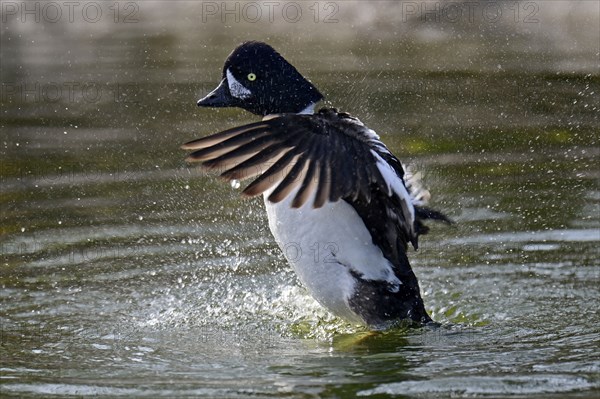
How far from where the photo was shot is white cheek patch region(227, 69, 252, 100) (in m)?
7.90

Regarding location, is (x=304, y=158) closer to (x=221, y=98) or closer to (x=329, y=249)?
(x=329, y=249)

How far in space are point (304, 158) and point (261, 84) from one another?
5.17ft

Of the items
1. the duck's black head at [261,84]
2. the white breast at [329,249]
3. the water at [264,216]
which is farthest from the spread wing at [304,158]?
the duck's black head at [261,84]

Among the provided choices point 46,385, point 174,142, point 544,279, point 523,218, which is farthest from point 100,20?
point 46,385

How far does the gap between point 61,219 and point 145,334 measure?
2.69m

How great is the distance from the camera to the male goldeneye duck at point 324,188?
631cm

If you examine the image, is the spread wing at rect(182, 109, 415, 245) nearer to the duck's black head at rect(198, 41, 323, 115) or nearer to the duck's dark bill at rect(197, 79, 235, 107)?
the duck's black head at rect(198, 41, 323, 115)

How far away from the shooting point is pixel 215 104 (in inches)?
313

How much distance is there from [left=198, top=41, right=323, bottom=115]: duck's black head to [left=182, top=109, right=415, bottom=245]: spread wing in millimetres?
1139

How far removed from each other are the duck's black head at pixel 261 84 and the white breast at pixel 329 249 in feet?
2.76

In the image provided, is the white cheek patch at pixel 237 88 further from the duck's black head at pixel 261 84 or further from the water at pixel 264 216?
the water at pixel 264 216

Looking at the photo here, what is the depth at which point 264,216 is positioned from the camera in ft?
33.2

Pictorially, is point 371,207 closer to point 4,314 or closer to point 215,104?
point 215,104

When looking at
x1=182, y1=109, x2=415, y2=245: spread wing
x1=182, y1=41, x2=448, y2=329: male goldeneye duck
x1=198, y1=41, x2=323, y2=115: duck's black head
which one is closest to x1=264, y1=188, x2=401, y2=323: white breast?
x1=182, y1=41, x2=448, y2=329: male goldeneye duck
